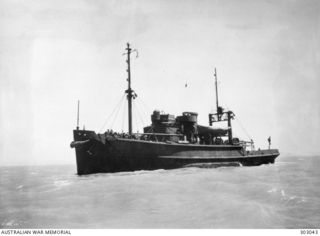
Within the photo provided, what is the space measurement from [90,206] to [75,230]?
2434 mm

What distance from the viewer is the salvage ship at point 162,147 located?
19.9 metres

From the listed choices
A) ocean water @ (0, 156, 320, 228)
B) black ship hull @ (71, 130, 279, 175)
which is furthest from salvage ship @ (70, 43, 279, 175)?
ocean water @ (0, 156, 320, 228)

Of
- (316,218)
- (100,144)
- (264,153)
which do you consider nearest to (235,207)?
(316,218)

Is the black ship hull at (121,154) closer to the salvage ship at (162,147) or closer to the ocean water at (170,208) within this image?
the salvage ship at (162,147)

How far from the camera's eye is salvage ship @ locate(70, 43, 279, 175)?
19.9 metres

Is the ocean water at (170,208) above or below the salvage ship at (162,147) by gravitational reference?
below

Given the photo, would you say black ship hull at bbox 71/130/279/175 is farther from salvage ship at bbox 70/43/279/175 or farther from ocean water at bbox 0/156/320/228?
ocean water at bbox 0/156/320/228

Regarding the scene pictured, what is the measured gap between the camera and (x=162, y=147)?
21.9 metres

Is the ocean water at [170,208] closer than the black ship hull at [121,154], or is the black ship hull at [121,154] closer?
the ocean water at [170,208]

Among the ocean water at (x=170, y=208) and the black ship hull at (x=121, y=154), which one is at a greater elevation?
the black ship hull at (x=121, y=154)

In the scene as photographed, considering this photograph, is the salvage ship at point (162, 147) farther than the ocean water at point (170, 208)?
Yes

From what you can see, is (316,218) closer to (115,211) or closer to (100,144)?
(115,211)

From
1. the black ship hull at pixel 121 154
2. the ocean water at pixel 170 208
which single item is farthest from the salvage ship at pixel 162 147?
the ocean water at pixel 170 208

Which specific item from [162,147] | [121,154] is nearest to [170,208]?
[121,154]
